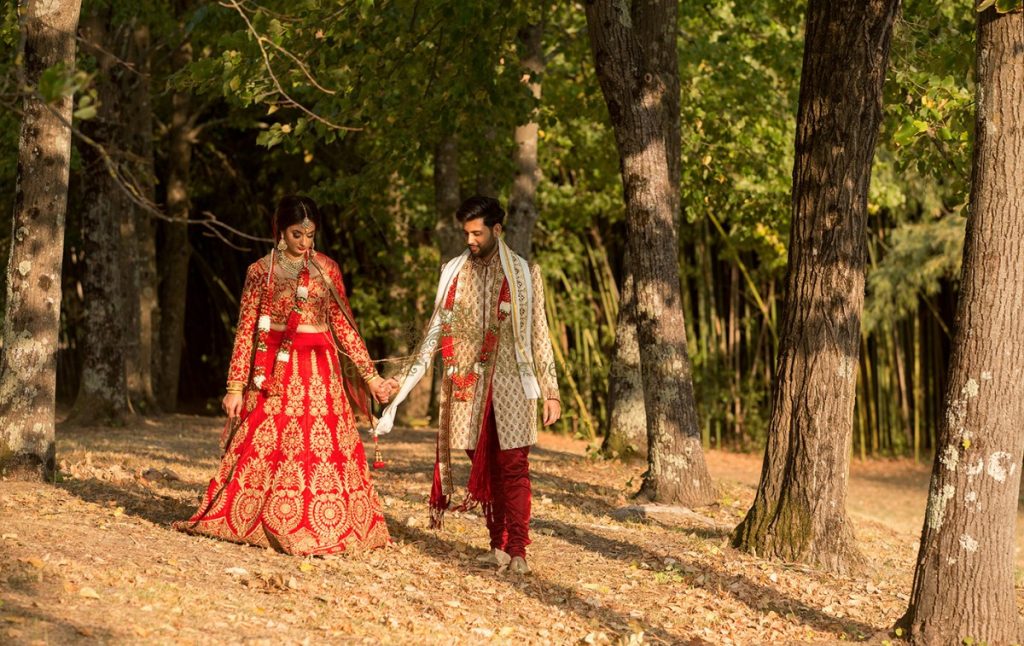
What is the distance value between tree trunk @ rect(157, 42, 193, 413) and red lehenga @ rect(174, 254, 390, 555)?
37.1 feet

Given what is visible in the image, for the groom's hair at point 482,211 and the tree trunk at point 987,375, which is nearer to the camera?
the tree trunk at point 987,375

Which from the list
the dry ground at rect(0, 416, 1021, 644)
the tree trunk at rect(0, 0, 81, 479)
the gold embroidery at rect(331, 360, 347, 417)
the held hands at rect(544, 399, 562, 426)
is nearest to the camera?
the dry ground at rect(0, 416, 1021, 644)

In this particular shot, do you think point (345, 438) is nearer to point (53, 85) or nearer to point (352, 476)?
point (352, 476)

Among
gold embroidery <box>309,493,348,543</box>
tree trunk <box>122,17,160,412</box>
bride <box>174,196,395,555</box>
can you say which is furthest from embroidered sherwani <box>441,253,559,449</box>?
tree trunk <box>122,17,160,412</box>

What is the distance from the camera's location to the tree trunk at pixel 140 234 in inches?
655

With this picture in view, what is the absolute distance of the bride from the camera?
7.00 m

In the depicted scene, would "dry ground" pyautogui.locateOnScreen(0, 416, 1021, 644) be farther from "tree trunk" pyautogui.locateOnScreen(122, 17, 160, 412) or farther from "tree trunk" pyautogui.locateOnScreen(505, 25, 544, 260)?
"tree trunk" pyautogui.locateOnScreen(122, 17, 160, 412)

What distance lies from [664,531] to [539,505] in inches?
47.6

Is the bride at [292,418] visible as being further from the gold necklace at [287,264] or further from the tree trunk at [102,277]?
the tree trunk at [102,277]

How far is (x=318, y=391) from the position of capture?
7.14m

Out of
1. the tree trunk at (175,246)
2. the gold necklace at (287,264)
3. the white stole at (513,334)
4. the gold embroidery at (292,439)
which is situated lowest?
the gold embroidery at (292,439)

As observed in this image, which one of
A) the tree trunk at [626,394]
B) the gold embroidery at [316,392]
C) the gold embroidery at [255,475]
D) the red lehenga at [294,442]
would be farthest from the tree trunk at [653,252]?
the gold embroidery at [255,475]

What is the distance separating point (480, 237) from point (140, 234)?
11.7 m

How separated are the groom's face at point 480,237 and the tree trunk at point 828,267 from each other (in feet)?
6.34
